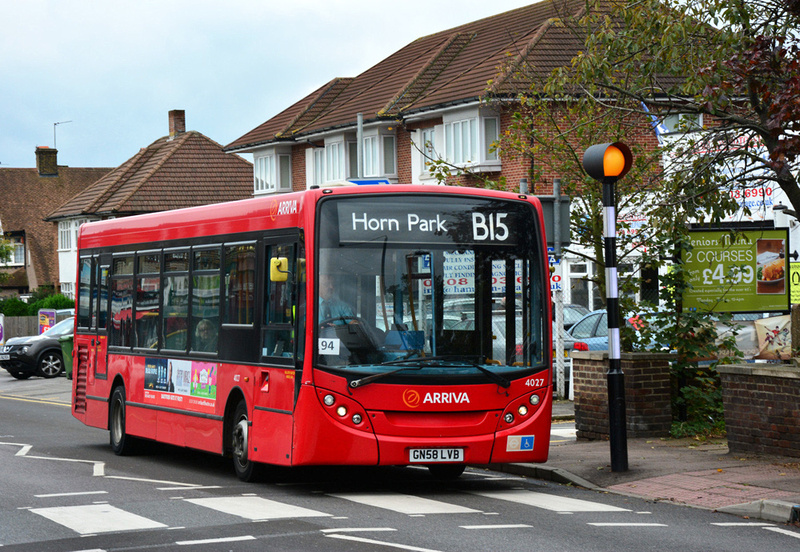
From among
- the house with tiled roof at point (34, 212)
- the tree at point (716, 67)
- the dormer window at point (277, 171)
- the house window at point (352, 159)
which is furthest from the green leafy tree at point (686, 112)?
the house with tiled roof at point (34, 212)

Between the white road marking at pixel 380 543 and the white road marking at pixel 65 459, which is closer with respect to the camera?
the white road marking at pixel 380 543

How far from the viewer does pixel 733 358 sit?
627 inches

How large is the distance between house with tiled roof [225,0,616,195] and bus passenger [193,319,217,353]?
16986mm

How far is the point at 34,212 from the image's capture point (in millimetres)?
82625

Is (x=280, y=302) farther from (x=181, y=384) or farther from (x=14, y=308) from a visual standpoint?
(x=14, y=308)

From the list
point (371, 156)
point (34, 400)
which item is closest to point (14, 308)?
point (371, 156)

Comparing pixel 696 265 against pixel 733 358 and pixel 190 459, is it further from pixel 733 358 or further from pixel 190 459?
pixel 190 459

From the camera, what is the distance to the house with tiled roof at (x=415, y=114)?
39.0 m

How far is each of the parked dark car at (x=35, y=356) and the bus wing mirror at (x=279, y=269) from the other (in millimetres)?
24580

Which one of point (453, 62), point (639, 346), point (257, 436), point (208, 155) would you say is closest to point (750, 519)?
point (257, 436)

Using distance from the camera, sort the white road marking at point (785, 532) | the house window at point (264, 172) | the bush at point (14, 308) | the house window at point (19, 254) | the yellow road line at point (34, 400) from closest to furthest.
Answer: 1. the white road marking at point (785, 532)
2. the yellow road line at point (34, 400)
3. the house window at point (264, 172)
4. the bush at point (14, 308)
5. the house window at point (19, 254)

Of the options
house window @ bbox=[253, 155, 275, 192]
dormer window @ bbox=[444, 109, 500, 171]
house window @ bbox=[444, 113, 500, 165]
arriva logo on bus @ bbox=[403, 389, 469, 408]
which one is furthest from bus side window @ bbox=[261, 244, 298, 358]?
house window @ bbox=[253, 155, 275, 192]

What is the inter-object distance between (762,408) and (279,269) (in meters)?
5.38

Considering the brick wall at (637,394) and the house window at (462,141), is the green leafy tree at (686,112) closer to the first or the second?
the brick wall at (637,394)
